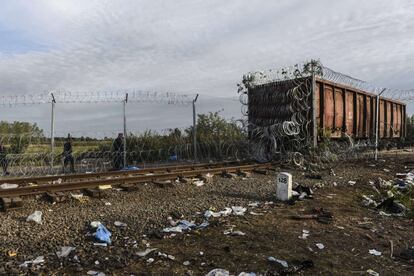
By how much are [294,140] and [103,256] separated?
10.2 meters

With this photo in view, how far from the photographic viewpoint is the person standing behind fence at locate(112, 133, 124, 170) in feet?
45.8

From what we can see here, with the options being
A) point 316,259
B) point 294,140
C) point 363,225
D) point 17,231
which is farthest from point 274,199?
point 294,140

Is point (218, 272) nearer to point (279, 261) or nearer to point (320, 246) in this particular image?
point (279, 261)

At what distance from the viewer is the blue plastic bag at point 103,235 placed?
5.02 m

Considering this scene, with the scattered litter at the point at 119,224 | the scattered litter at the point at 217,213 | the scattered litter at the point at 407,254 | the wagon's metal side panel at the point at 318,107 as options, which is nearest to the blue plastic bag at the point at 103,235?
the scattered litter at the point at 119,224

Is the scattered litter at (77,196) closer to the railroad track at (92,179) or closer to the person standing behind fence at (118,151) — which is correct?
the railroad track at (92,179)

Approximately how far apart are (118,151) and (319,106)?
716 centimetres

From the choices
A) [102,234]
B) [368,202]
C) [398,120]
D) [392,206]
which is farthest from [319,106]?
[398,120]

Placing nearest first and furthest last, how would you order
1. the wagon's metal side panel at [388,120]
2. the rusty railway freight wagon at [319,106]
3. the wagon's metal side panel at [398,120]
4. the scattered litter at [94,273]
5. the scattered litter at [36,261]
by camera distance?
the scattered litter at [94,273] → the scattered litter at [36,261] → the rusty railway freight wagon at [319,106] → the wagon's metal side panel at [388,120] → the wagon's metal side panel at [398,120]

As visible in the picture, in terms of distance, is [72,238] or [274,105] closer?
[72,238]

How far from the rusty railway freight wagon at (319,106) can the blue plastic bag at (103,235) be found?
9.75 meters

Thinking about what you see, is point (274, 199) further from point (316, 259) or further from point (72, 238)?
point (72, 238)

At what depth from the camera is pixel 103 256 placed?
454 centimetres

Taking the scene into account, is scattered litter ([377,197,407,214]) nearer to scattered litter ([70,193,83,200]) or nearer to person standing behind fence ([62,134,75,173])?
scattered litter ([70,193,83,200])
